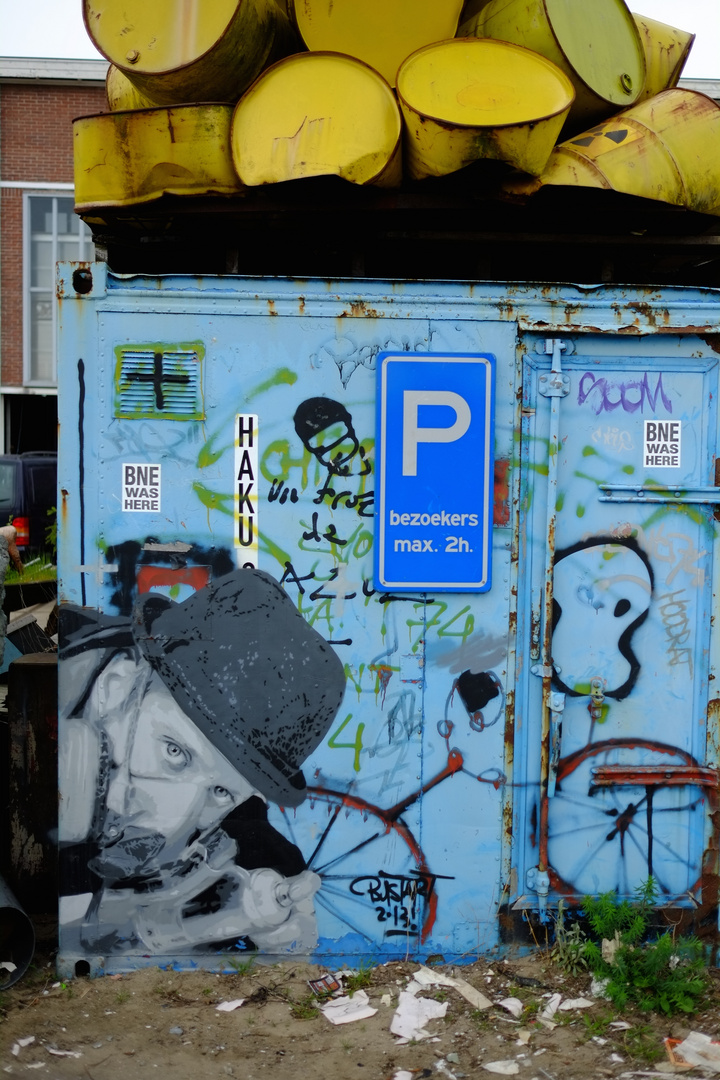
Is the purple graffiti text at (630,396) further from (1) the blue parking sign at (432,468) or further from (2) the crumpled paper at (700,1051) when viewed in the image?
(2) the crumpled paper at (700,1051)

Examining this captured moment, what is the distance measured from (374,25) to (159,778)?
3.06m

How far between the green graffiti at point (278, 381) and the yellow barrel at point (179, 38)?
111cm

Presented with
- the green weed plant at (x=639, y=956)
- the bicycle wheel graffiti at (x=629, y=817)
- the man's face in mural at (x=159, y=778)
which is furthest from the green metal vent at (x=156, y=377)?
the green weed plant at (x=639, y=956)

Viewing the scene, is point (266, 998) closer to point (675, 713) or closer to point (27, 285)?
point (675, 713)

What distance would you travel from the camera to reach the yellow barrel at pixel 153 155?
315 cm

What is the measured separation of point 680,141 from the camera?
3.23 meters

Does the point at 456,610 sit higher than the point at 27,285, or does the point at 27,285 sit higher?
the point at 27,285

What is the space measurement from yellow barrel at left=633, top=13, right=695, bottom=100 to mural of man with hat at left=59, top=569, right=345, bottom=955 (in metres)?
2.77

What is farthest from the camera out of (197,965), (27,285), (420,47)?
(27,285)

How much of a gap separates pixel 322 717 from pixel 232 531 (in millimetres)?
826

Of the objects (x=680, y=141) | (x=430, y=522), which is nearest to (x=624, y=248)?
(x=680, y=141)

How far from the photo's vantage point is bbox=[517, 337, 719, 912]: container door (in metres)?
3.35

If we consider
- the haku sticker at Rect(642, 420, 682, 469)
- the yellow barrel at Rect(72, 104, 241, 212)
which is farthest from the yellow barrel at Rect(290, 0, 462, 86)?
the haku sticker at Rect(642, 420, 682, 469)

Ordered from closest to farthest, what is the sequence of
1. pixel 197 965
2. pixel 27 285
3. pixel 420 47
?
1. pixel 420 47
2. pixel 197 965
3. pixel 27 285
